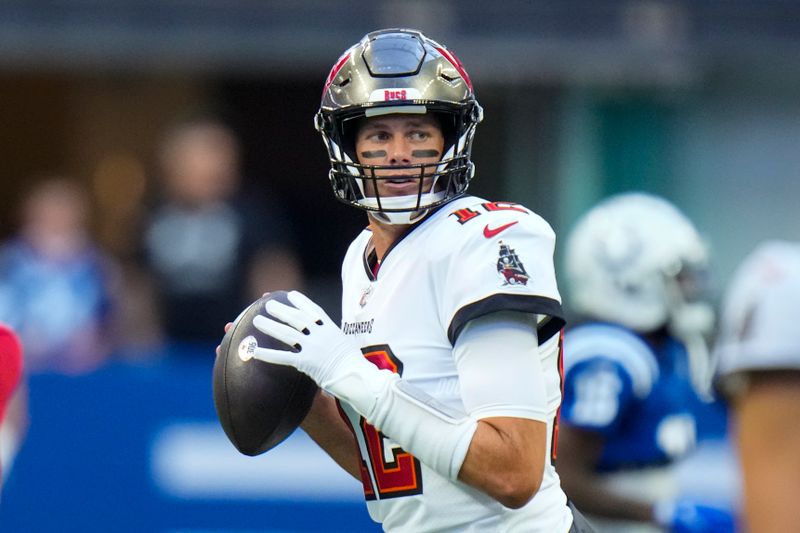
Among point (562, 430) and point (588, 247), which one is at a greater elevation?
point (588, 247)

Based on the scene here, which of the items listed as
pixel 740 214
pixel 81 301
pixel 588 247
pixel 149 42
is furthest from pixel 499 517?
pixel 740 214

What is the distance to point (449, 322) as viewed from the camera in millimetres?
3180

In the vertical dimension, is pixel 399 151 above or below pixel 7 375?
above

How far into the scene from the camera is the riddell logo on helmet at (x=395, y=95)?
3357 mm

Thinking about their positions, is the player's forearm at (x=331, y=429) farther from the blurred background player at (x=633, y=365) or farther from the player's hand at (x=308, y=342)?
the blurred background player at (x=633, y=365)

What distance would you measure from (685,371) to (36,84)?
7.37 m

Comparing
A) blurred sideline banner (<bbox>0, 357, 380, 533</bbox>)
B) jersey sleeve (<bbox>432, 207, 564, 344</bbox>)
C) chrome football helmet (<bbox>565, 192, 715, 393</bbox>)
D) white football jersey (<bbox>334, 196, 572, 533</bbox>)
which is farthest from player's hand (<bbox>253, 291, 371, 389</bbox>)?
blurred sideline banner (<bbox>0, 357, 380, 533</bbox>)

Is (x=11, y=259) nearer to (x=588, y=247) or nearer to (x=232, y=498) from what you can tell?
(x=232, y=498)

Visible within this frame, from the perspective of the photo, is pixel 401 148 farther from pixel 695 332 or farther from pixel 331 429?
pixel 695 332

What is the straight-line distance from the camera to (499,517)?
10.6 feet

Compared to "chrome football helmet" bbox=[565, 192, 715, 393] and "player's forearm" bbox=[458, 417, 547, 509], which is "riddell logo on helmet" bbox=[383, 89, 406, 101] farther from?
"chrome football helmet" bbox=[565, 192, 715, 393]

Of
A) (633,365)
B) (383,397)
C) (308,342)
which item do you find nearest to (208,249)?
(633,365)

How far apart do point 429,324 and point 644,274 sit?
2750 mm

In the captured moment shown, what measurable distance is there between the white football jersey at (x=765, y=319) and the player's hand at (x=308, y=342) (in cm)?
82
